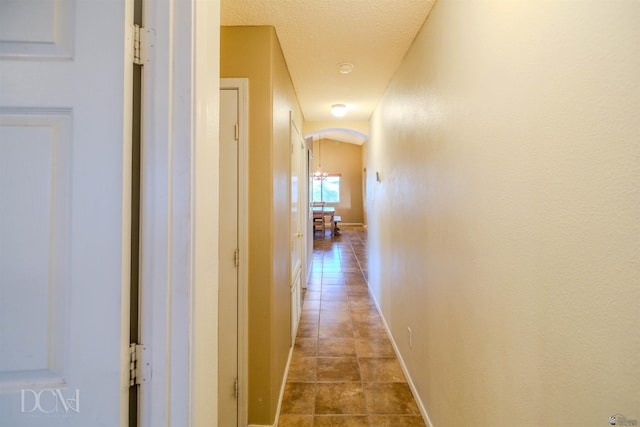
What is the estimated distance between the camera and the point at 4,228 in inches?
25.7

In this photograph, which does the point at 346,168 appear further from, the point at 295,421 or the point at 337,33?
the point at 295,421

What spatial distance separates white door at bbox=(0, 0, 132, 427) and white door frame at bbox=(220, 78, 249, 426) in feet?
3.55

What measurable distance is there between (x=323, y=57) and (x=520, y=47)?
169cm

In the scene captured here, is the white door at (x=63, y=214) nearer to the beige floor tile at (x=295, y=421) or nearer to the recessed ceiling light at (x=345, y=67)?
the beige floor tile at (x=295, y=421)

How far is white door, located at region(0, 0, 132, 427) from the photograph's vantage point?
65cm

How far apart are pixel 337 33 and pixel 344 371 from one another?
8.56 ft

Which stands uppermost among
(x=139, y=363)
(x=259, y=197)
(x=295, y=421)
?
(x=259, y=197)

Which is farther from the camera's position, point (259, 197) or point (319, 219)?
point (319, 219)

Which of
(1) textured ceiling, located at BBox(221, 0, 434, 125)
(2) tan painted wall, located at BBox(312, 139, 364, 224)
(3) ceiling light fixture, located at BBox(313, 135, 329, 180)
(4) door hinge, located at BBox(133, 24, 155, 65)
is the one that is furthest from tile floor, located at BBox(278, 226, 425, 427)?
(2) tan painted wall, located at BBox(312, 139, 364, 224)

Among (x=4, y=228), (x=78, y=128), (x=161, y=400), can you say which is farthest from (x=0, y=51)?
(x=161, y=400)

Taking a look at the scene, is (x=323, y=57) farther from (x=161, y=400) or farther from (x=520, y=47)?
(x=161, y=400)

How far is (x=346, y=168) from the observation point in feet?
39.4

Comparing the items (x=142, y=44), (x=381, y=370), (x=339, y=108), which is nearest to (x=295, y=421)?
(x=381, y=370)

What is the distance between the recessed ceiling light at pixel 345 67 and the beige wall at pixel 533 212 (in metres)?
0.82
